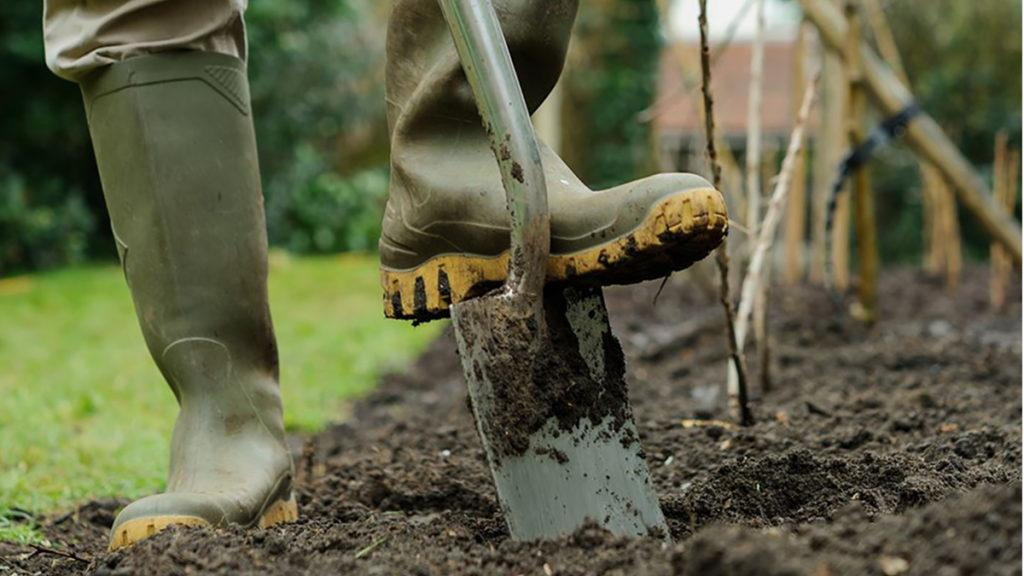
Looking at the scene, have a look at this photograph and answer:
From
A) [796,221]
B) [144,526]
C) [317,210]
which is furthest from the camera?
[317,210]

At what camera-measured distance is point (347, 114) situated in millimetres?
10766

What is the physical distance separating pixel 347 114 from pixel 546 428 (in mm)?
9588

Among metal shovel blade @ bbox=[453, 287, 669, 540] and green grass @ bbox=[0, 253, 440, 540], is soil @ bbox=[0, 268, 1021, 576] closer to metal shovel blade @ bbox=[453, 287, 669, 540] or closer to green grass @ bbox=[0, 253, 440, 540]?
metal shovel blade @ bbox=[453, 287, 669, 540]

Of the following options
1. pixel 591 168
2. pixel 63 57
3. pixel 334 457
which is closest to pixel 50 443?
pixel 334 457

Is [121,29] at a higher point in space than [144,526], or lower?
higher

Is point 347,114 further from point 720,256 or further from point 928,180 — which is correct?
point 720,256

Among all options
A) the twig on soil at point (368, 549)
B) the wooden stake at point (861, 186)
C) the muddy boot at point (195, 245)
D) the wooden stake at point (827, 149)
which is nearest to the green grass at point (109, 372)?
the muddy boot at point (195, 245)

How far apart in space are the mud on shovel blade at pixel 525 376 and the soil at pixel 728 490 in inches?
2.4

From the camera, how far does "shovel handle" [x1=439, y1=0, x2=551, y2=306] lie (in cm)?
147

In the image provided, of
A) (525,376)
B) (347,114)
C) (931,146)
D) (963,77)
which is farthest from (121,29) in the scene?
(963,77)

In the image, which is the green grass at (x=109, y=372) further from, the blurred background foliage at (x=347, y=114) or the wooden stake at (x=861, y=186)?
the wooden stake at (x=861, y=186)

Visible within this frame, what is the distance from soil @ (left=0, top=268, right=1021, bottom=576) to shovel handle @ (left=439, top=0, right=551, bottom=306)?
34 centimetres

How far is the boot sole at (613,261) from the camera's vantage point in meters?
1.38

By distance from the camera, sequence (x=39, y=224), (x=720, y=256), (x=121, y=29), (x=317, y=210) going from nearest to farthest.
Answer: (x=121, y=29) < (x=720, y=256) < (x=39, y=224) < (x=317, y=210)
